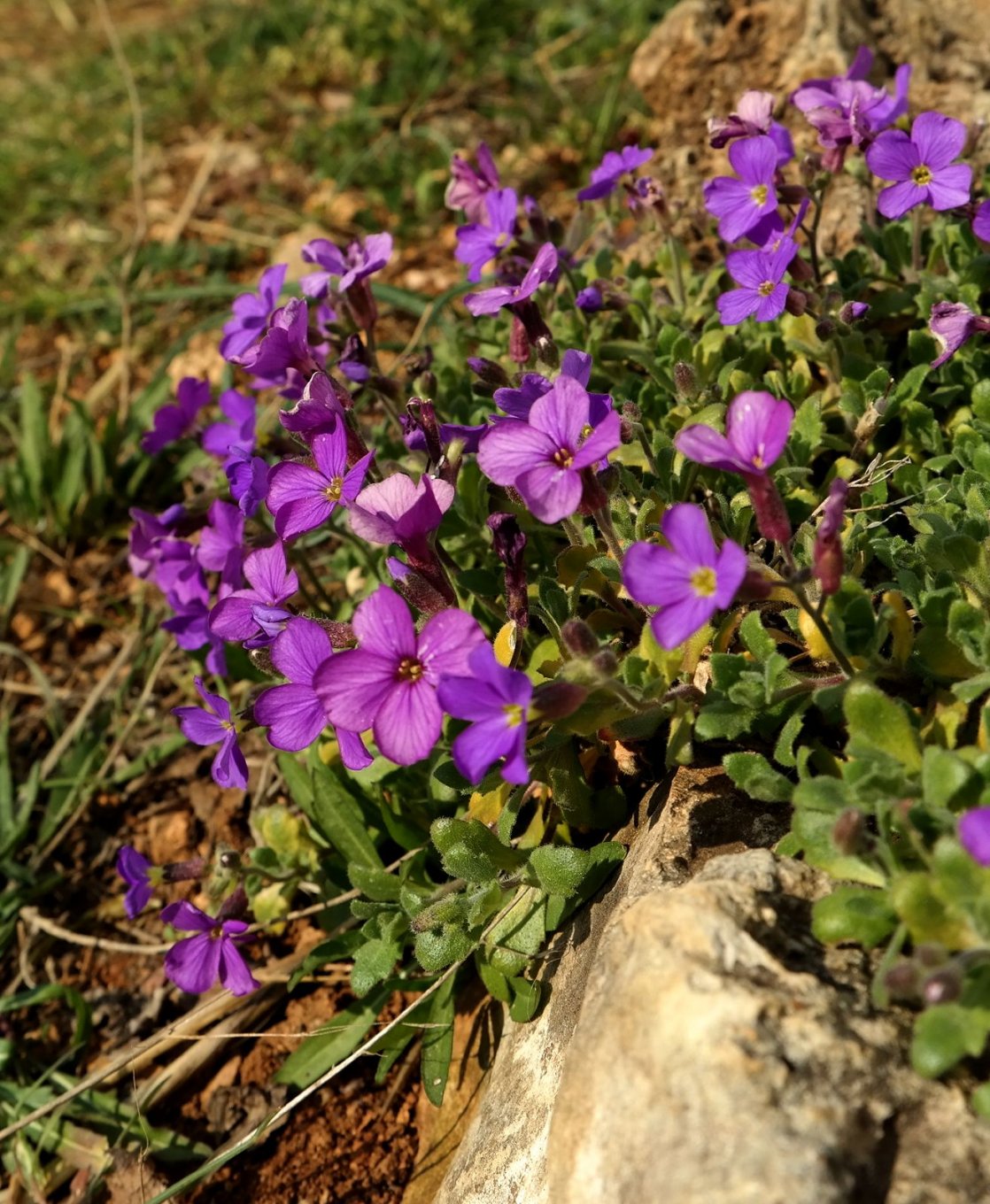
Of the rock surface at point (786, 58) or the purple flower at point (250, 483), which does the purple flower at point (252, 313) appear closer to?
the purple flower at point (250, 483)

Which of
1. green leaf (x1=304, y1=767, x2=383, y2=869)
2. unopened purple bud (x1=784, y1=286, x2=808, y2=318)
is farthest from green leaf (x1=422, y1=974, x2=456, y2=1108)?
unopened purple bud (x1=784, y1=286, x2=808, y2=318)

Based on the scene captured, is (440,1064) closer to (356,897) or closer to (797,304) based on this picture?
(356,897)

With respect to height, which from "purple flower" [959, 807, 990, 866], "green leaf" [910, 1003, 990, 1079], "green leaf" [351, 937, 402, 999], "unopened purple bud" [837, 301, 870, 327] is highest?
"unopened purple bud" [837, 301, 870, 327]

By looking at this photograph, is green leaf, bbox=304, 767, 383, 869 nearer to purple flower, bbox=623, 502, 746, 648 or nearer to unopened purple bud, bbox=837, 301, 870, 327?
purple flower, bbox=623, 502, 746, 648

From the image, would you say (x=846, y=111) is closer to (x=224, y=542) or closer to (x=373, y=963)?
(x=224, y=542)

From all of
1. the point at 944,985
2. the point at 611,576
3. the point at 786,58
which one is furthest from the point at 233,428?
the point at 944,985

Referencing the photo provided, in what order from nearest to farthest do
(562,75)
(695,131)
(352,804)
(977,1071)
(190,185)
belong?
(977,1071)
(352,804)
(695,131)
(562,75)
(190,185)

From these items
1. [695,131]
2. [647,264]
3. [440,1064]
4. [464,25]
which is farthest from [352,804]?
[464,25]
